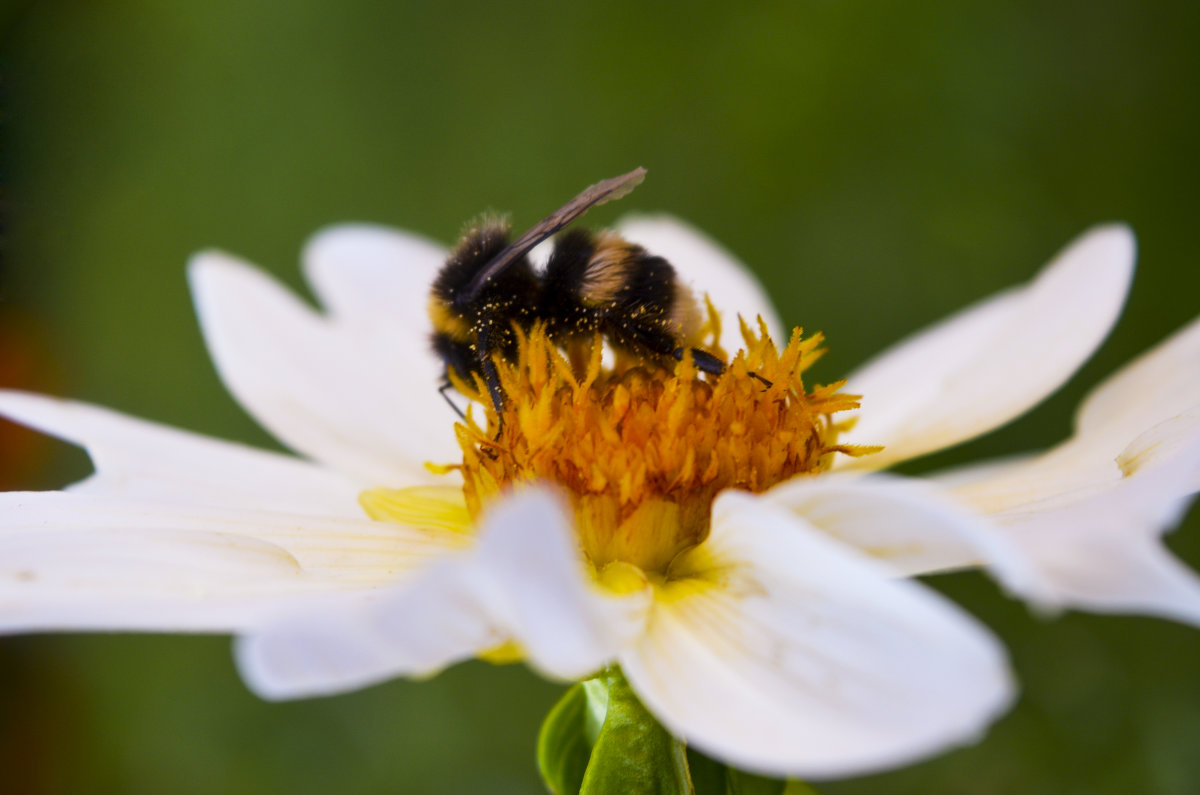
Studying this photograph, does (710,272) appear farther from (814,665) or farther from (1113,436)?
(814,665)

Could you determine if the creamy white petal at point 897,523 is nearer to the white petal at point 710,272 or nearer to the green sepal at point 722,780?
the green sepal at point 722,780

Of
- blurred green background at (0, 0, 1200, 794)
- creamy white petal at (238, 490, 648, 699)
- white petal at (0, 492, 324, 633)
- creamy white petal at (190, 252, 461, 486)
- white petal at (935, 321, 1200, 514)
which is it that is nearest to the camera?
creamy white petal at (238, 490, 648, 699)

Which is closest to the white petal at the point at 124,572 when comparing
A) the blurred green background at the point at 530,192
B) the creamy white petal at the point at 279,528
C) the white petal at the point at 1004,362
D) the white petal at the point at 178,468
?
the creamy white petal at the point at 279,528

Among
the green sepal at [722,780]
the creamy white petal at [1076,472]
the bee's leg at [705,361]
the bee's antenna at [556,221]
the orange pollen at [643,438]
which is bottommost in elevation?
the green sepal at [722,780]

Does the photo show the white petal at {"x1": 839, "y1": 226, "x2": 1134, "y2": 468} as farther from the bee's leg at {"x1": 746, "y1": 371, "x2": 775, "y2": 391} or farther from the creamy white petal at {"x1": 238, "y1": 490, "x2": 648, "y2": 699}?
the creamy white petal at {"x1": 238, "y1": 490, "x2": 648, "y2": 699}

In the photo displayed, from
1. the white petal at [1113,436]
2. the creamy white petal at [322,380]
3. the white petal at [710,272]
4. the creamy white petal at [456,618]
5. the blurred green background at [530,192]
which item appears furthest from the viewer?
the blurred green background at [530,192]

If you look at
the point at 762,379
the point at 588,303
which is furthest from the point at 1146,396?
the point at 588,303

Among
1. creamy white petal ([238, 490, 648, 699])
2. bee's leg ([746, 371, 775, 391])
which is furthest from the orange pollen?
creamy white petal ([238, 490, 648, 699])
